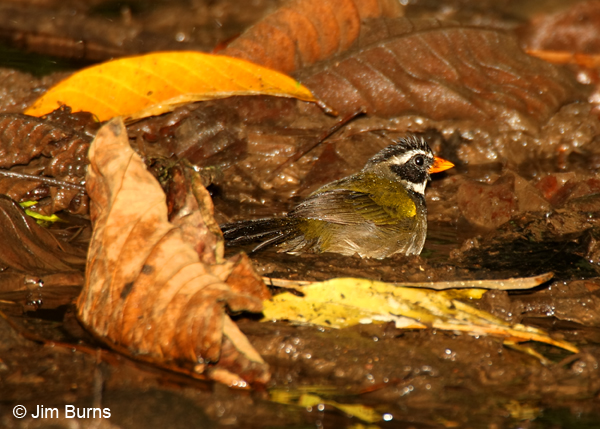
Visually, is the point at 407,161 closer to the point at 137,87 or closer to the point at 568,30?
the point at 137,87

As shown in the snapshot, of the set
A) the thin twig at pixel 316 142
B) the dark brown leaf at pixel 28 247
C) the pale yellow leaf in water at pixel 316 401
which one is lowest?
the thin twig at pixel 316 142

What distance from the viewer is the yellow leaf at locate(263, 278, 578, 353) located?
3.42m

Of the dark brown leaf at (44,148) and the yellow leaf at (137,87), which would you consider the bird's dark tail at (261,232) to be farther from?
the yellow leaf at (137,87)

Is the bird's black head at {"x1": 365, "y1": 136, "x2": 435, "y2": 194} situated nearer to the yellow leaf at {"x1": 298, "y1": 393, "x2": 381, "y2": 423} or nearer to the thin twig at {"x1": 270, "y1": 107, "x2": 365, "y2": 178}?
the thin twig at {"x1": 270, "y1": 107, "x2": 365, "y2": 178}

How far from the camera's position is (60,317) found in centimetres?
347

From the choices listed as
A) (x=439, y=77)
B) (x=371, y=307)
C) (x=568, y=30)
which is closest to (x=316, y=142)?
(x=439, y=77)

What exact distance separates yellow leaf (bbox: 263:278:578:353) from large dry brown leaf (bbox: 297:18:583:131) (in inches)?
128

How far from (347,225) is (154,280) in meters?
2.07

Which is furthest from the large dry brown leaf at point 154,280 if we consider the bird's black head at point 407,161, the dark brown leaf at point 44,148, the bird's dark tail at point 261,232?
the bird's black head at point 407,161

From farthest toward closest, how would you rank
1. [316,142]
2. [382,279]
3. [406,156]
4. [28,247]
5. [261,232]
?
[316,142], [406,156], [261,232], [382,279], [28,247]

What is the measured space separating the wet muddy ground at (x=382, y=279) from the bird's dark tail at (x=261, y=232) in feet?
0.36

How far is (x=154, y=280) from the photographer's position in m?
3.18

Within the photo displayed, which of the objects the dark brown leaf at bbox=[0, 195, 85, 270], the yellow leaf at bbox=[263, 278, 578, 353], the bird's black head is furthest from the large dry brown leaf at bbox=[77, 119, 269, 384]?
the bird's black head

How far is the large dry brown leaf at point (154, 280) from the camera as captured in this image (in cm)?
297
